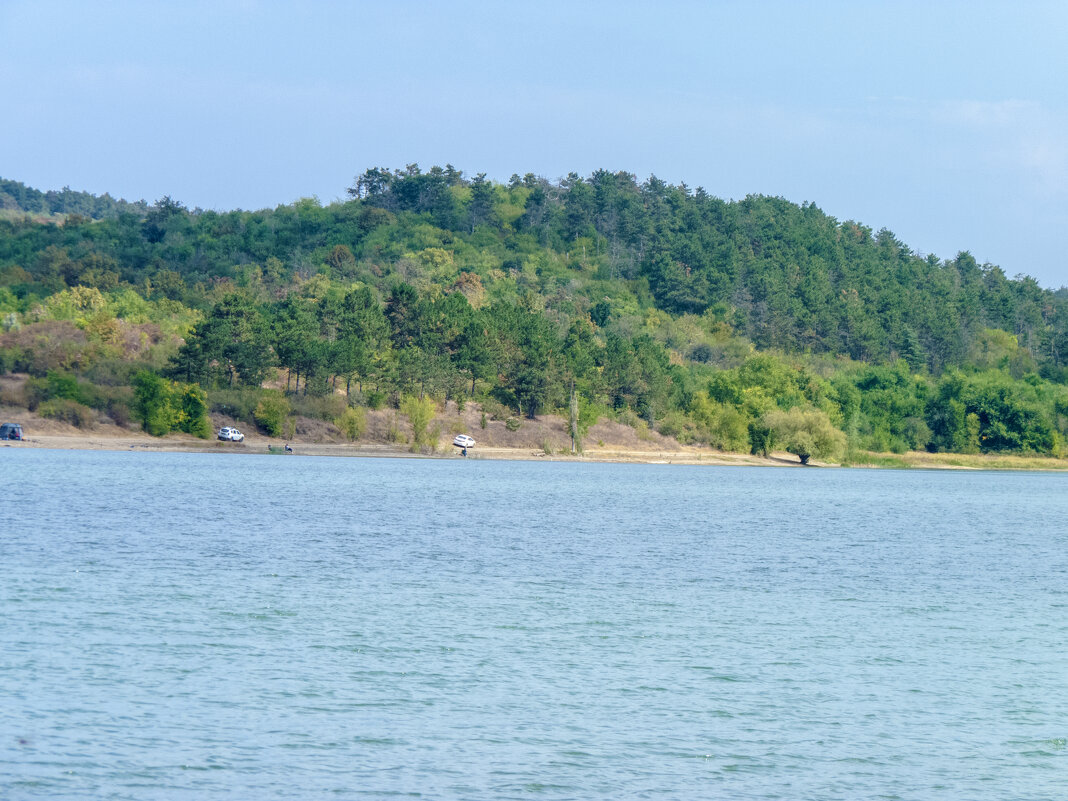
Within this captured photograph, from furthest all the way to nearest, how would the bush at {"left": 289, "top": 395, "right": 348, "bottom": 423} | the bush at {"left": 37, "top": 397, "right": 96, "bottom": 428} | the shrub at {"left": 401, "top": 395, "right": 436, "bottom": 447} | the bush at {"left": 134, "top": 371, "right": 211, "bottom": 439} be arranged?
1. the bush at {"left": 289, "top": 395, "right": 348, "bottom": 423}
2. the shrub at {"left": 401, "top": 395, "right": 436, "bottom": 447}
3. the bush at {"left": 37, "top": 397, "right": 96, "bottom": 428}
4. the bush at {"left": 134, "top": 371, "right": 211, "bottom": 439}

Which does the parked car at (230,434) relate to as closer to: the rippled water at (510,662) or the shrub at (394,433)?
the shrub at (394,433)

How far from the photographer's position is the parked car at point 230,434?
351 feet

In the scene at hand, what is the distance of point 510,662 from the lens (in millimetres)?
23766

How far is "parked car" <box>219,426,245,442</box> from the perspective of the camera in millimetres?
107125

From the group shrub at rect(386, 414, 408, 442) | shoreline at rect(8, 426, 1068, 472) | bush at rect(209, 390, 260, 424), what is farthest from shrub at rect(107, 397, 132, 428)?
shrub at rect(386, 414, 408, 442)

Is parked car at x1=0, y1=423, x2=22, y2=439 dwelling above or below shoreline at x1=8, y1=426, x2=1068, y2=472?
above

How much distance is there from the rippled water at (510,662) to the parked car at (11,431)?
4977 centimetres

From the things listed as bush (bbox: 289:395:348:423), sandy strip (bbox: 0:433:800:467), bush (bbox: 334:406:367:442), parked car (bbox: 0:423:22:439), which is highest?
bush (bbox: 289:395:348:423)

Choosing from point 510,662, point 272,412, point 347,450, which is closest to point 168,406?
point 272,412

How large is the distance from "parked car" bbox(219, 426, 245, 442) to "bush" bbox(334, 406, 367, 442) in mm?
9337

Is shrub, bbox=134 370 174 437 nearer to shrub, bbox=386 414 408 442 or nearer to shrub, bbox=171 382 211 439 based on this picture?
shrub, bbox=171 382 211 439

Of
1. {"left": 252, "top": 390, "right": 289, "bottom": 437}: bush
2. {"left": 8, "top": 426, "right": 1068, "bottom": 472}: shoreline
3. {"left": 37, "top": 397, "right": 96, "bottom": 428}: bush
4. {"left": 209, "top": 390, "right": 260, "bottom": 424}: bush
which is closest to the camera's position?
{"left": 37, "top": 397, "right": 96, "bottom": 428}: bush

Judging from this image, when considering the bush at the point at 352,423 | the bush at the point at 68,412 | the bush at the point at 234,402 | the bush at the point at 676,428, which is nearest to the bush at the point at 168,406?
the bush at the point at 234,402

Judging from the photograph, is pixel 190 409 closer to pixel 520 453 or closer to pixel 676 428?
pixel 520 453
